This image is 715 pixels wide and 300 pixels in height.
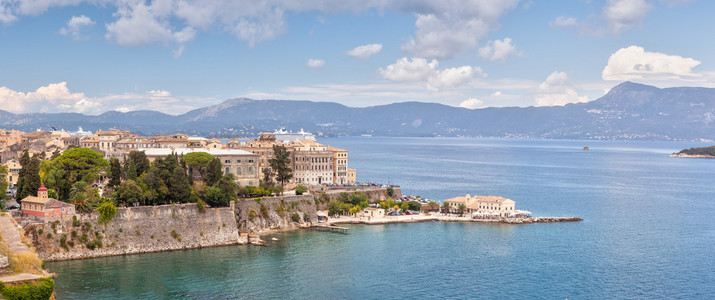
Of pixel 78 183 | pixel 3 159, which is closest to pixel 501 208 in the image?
pixel 78 183

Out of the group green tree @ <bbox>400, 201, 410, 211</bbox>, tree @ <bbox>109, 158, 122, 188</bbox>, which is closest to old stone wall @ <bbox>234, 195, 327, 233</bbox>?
tree @ <bbox>109, 158, 122, 188</bbox>

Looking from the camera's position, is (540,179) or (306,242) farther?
(540,179)

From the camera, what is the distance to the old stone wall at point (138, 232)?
2137 inches

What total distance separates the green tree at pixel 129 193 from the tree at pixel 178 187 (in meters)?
3.77

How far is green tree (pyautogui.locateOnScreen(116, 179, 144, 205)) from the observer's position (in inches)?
2391

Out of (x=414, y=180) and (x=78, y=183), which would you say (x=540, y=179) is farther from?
(x=78, y=183)

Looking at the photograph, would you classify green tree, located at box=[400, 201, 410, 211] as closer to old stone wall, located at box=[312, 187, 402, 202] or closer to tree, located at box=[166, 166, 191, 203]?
old stone wall, located at box=[312, 187, 402, 202]

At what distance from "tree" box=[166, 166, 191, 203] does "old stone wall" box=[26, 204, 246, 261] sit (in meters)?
1.88

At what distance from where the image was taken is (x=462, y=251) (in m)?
63.3

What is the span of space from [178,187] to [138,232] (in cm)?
720

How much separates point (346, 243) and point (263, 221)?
1104 centimetres

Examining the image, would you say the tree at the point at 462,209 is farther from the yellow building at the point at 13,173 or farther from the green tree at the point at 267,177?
the yellow building at the point at 13,173

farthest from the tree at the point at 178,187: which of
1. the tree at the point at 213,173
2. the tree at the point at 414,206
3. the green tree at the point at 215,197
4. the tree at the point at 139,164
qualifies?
the tree at the point at 414,206

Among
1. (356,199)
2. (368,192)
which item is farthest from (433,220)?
(368,192)
